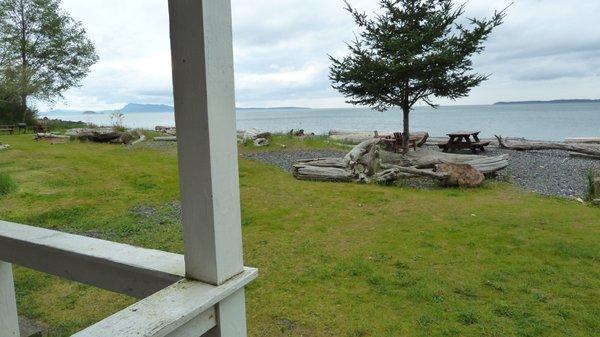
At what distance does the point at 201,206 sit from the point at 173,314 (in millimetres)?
294

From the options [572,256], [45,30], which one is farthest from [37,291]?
[45,30]

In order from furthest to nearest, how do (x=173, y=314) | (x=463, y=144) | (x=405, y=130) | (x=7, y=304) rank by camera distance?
(x=463, y=144) < (x=405, y=130) < (x=7, y=304) < (x=173, y=314)

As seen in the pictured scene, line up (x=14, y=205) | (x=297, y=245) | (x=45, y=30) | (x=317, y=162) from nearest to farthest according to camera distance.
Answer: (x=297, y=245) < (x=14, y=205) < (x=317, y=162) < (x=45, y=30)

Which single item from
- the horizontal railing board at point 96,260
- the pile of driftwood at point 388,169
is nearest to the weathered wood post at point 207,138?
the horizontal railing board at point 96,260

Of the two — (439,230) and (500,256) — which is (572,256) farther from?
(439,230)

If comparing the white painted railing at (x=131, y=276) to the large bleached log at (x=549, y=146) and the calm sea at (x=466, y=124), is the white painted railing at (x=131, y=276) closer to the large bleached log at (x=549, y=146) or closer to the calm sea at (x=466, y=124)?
the calm sea at (x=466, y=124)

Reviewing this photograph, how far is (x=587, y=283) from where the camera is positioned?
348 cm

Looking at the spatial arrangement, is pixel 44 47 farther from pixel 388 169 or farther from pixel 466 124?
pixel 466 124

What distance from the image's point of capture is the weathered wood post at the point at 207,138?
1.04 m

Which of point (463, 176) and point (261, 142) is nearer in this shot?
point (463, 176)

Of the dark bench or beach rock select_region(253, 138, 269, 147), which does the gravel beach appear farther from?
beach rock select_region(253, 138, 269, 147)

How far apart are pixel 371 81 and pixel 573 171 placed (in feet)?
19.7

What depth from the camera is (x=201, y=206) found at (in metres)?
1.09

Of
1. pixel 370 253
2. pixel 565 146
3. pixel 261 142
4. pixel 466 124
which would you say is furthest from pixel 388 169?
pixel 466 124
